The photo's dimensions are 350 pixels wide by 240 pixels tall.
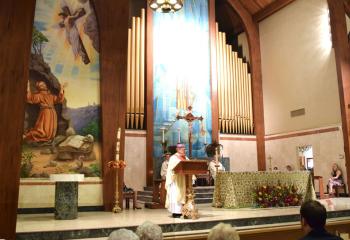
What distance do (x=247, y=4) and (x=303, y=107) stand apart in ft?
16.5

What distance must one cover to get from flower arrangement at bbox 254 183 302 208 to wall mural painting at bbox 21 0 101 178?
3.66 m

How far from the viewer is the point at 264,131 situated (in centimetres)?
1515

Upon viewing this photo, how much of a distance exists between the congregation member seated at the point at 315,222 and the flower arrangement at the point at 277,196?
18.2ft

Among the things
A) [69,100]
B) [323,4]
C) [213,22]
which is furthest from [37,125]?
[323,4]

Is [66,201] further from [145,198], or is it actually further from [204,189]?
[204,189]

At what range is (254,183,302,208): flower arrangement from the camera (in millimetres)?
8359

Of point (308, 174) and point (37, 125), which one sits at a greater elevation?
point (37, 125)

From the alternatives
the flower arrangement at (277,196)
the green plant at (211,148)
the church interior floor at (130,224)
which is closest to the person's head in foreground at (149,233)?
the church interior floor at (130,224)

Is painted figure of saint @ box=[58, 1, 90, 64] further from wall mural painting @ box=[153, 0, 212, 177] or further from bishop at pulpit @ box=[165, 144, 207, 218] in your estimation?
wall mural painting @ box=[153, 0, 212, 177]

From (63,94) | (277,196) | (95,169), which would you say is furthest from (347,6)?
(95,169)

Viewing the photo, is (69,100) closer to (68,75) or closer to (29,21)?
(68,75)

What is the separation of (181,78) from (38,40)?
6012 millimetres

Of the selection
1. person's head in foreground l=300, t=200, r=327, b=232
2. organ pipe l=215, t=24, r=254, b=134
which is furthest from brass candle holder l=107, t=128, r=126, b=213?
organ pipe l=215, t=24, r=254, b=134

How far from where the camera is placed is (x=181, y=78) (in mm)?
13602
